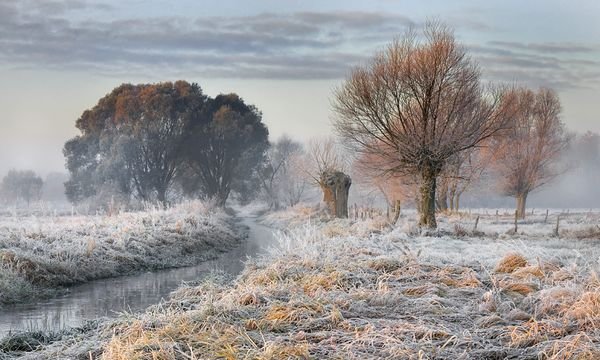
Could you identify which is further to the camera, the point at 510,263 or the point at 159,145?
the point at 159,145

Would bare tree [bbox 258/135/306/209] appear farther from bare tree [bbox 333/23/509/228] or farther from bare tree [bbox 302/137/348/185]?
bare tree [bbox 333/23/509/228]

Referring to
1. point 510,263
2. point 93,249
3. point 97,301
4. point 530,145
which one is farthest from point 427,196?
point 530,145

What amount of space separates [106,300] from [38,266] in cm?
295

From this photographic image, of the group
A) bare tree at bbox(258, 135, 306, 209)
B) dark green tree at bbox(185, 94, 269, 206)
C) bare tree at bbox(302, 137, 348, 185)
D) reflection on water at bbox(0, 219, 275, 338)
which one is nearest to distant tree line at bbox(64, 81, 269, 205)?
dark green tree at bbox(185, 94, 269, 206)

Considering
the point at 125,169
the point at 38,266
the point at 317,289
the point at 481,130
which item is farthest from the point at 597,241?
the point at 125,169

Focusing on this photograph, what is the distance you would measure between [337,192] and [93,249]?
71.1ft

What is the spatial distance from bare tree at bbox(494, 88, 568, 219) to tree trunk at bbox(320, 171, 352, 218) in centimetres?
1073

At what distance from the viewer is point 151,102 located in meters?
50.5

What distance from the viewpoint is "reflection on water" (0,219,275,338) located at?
12288mm

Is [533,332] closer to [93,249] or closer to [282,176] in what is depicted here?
[93,249]

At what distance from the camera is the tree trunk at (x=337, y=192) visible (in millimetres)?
39562

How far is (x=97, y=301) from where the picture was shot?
14.7 m

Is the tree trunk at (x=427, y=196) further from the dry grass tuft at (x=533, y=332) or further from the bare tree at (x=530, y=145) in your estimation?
the dry grass tuft at (x=533, y=332)

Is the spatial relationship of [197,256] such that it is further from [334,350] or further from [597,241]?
[334,350]
